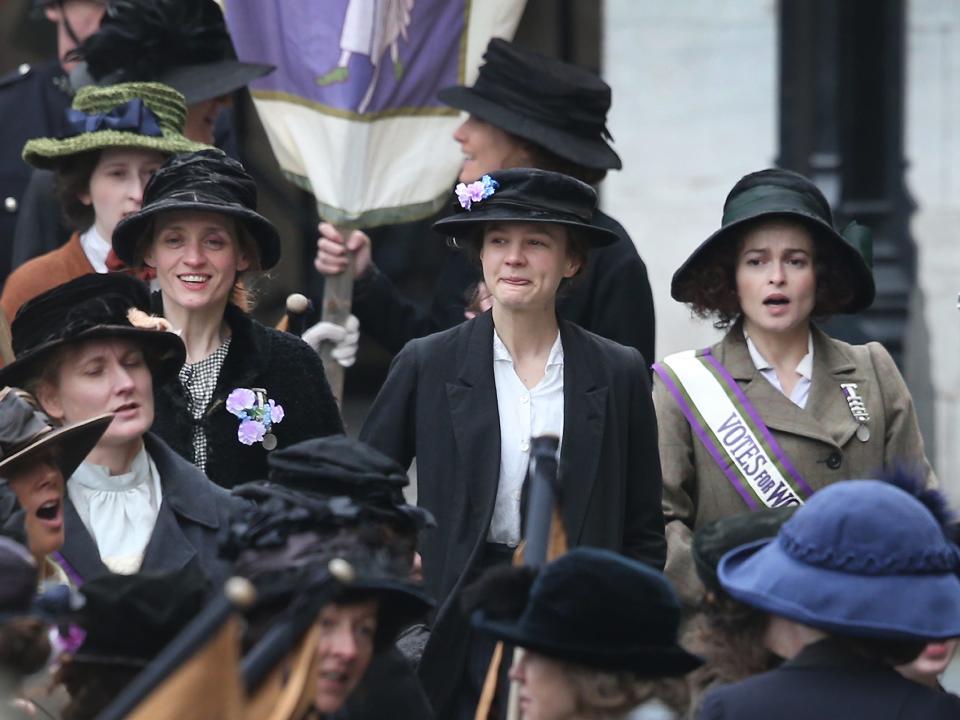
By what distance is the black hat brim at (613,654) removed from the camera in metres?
4.12

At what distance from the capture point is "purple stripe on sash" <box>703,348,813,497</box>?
20.0 ft

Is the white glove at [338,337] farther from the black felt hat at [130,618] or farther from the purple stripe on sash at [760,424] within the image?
the black felt hat at [130,618]

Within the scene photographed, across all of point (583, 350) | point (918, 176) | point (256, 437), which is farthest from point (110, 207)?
point (918, 176)

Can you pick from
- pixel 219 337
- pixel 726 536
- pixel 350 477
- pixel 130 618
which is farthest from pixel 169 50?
pixel 130 618

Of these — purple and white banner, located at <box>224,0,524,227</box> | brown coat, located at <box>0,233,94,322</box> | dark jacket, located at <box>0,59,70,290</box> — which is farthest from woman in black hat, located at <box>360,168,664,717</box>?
dark jacket, located at <box>0,59,70,290</box>

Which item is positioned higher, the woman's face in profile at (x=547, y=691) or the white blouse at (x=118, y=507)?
the white blouse at (x=118, y=507)

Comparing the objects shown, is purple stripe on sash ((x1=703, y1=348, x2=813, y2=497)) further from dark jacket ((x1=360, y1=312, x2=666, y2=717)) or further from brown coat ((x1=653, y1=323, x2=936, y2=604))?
dark jacket ((x1=360, y1=312, x2=666, y2=717))

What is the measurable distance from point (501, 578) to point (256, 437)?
75.8 inches

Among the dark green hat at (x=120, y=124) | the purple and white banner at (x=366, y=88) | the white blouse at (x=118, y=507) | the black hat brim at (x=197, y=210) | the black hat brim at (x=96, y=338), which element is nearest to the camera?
the white blouse at (x=118, y=507)

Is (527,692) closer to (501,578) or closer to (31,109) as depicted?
(501,578)

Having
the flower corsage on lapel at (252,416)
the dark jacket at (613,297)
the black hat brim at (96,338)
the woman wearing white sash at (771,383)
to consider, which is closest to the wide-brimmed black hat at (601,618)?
the black hat brim at (96,338)

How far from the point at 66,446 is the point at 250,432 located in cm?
107

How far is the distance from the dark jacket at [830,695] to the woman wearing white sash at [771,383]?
1.76 metres

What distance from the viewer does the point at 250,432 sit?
6.09 meters
